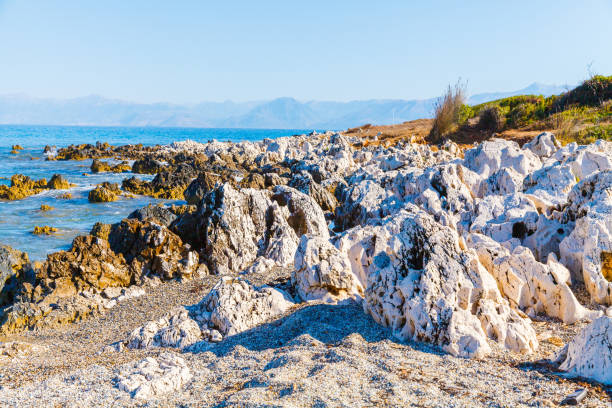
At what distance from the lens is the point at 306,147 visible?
28.9 m

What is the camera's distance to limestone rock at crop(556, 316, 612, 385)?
4125 mm

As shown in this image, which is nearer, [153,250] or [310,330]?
[310,330]

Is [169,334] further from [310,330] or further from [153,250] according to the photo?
[153,250]

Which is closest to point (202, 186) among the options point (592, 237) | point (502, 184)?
point (502, 184)

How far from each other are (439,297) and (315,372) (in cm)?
169

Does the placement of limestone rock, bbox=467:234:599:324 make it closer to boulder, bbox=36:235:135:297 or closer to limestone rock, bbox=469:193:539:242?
limestone rock, bbox=469:193:539:242

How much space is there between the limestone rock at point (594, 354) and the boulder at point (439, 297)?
1.93 feet

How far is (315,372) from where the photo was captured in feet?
14.5

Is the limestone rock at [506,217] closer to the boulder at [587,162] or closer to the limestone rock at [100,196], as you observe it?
the boulder at [587,162]

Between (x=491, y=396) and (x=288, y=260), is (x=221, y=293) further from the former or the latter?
(x=491, y=396)

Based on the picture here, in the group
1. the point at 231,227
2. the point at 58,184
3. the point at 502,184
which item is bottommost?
the point at 58,184

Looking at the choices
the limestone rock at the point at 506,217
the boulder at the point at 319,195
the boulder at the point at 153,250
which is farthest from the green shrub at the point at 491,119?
the boulder at the point at 153,250

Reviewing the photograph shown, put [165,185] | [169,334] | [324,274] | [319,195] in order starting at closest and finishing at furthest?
[169,334] < [324,274] < [319,195] < [165,185]

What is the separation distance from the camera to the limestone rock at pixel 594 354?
412 cm
